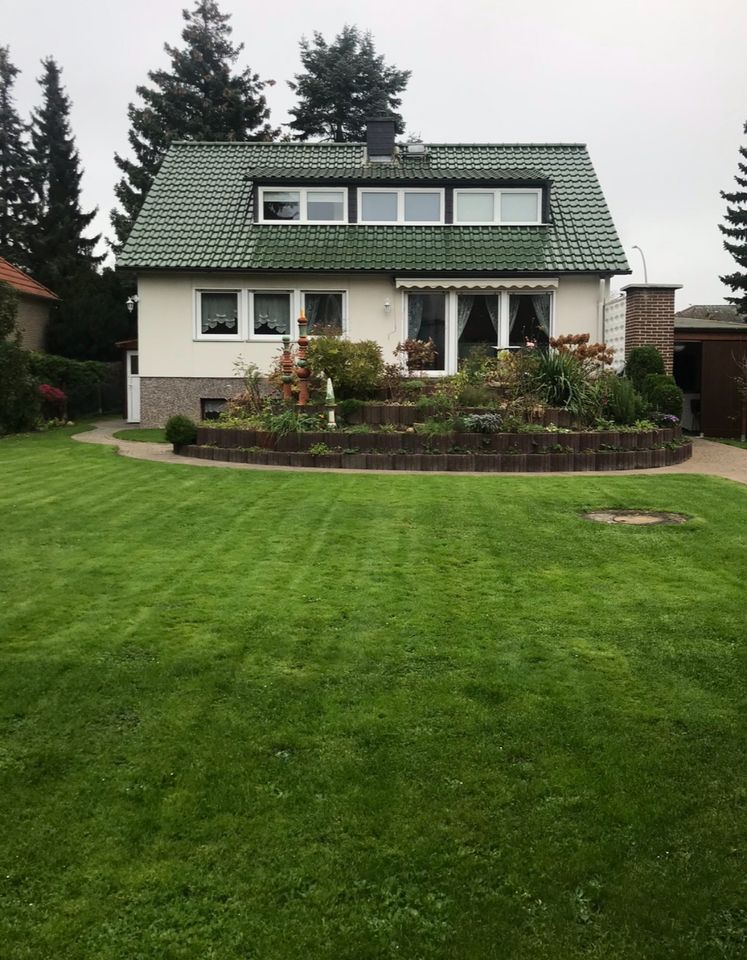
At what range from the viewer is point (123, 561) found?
742cm

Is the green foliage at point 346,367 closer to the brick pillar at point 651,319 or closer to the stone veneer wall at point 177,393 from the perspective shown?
the stone veneer wall at point 177,393

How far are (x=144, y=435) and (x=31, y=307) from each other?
13532 mm

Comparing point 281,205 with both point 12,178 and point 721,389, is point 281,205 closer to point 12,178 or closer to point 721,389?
point 721,389

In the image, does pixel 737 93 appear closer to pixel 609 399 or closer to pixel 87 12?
pixel 87 12

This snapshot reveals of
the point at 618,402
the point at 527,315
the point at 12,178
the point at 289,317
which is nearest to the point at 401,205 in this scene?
the point at 289,317

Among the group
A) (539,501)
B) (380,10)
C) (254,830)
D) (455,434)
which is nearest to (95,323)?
(455,434)

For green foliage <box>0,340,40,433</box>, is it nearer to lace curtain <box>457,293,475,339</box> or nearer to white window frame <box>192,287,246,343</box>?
white window frame <box>192,287,246,343</box>

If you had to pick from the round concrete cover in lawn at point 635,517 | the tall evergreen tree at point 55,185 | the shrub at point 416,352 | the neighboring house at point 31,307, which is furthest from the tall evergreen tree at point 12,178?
the round concrete cover in lawn at point 635,517

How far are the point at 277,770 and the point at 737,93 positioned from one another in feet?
15.9

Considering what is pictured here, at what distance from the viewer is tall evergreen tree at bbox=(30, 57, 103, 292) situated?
43.0 metres

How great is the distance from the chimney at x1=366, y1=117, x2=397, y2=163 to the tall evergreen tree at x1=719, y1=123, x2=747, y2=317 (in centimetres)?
2681

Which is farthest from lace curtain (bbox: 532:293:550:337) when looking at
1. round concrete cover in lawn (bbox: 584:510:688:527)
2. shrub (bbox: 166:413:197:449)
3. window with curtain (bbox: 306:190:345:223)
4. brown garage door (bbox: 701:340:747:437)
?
round concrete cover in lawn (bbox: 584:510:688:527)

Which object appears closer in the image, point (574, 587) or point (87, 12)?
point (87, 12)

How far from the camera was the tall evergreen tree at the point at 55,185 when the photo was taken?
4297 cm
